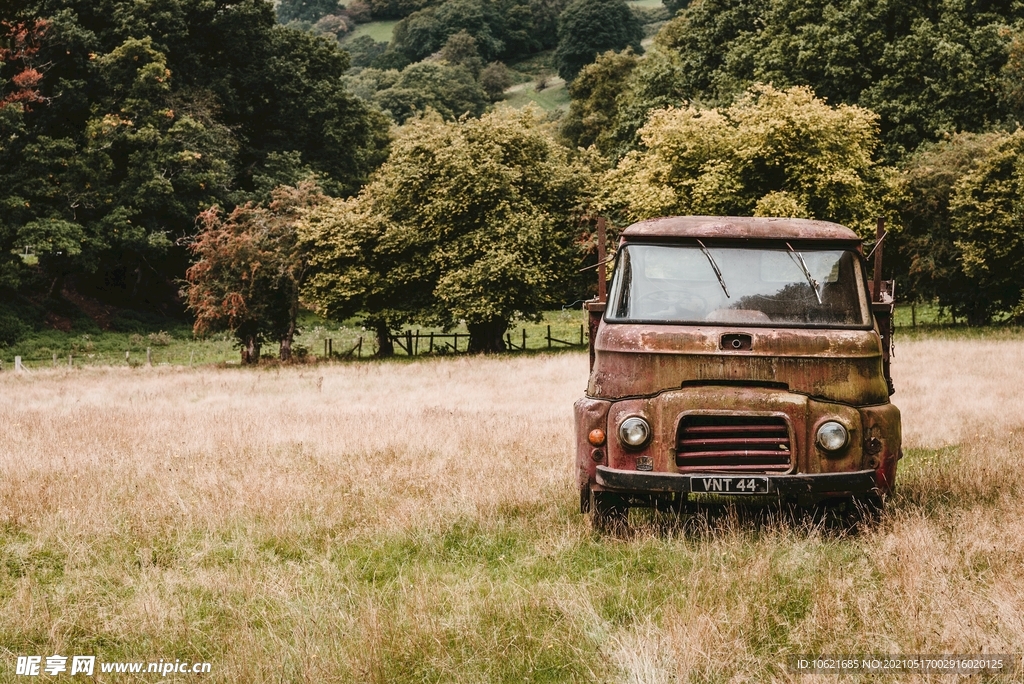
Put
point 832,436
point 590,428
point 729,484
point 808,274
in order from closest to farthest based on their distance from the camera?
point 729,484
point 832,436
point 590,428
point 808,274

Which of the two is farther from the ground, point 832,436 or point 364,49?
point 364,49

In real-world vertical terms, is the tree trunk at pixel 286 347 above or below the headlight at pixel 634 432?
below

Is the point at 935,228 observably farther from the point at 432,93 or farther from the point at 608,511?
the point at 432,93

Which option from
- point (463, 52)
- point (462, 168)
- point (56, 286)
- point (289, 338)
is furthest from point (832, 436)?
point (463, 52)

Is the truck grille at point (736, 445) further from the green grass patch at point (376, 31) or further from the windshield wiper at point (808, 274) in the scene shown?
the green grass patch at point (376, 31)

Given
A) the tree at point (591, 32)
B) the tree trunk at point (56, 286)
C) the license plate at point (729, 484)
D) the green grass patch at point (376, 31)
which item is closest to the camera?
the license plate at point (729, 484)

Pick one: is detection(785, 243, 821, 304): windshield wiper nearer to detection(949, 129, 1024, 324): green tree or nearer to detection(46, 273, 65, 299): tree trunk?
detection(949, 129, 1024, 324): green tree

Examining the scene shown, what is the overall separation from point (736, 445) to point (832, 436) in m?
0.71

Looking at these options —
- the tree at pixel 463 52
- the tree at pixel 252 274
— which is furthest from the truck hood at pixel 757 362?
the tree at pixel 463 52

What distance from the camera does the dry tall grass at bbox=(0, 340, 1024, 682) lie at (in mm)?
4684

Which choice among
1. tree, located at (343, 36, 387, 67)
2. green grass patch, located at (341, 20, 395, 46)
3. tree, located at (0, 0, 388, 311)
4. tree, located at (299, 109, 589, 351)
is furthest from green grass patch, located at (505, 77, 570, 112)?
tree, located at (299, 109, 589, 351)

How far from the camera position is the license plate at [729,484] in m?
6.27

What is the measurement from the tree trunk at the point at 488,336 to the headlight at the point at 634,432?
97.8 ft

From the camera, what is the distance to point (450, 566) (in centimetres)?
648
